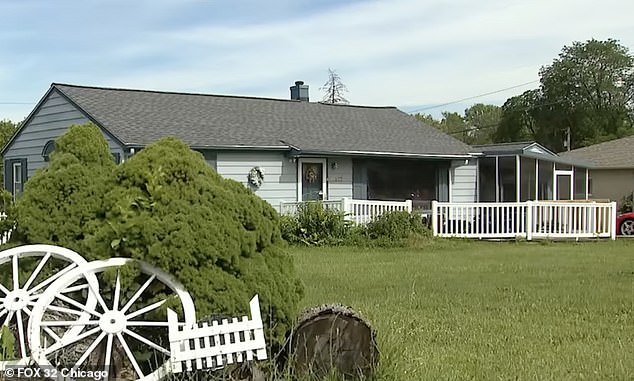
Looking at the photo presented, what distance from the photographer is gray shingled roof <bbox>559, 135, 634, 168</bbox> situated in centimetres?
2980

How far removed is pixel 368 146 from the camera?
20234 millimetres

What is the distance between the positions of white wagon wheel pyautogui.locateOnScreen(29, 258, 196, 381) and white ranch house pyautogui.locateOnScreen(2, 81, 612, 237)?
1265 centimetres

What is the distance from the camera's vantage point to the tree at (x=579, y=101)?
54.9 m

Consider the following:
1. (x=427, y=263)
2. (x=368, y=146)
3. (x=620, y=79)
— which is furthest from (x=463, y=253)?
(x=620, y=79)

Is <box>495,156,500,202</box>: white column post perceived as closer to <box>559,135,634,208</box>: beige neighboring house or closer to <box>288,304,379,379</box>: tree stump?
<box>559,135,634,208</box>: beige neighboring house

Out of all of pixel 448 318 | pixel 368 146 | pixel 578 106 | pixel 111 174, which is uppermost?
pixel 578 106

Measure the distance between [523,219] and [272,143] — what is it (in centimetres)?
674

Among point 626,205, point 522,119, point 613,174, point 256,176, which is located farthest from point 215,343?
point 522,119

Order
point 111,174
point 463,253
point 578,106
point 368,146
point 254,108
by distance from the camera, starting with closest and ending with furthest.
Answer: point 111,174, point 463,253, point 368,146, point 254,108, point 578,106

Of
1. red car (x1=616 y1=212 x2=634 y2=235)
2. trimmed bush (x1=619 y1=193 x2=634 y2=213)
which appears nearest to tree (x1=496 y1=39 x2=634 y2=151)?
trimmed bush (x1=619 y1=193 x2=634 y2=213)

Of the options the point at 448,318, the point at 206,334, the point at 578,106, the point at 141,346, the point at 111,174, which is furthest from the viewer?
the point at 578,106

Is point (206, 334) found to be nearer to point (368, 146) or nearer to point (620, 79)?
point (368, 146)

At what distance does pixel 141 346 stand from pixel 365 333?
142 centimetres

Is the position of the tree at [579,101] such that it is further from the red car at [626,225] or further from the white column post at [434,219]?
the white column post at [434,219]
